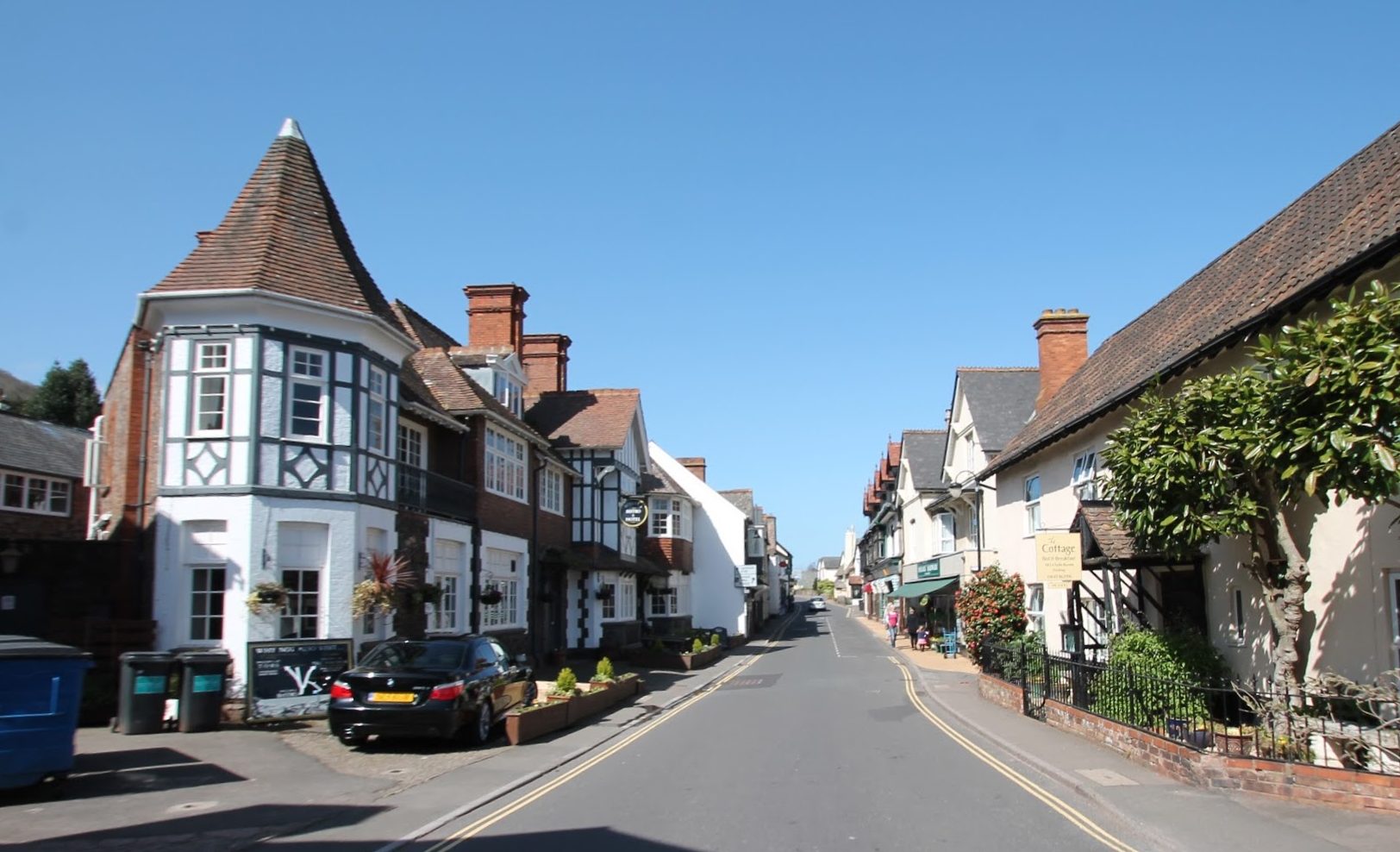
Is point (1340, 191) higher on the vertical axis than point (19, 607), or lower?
higher

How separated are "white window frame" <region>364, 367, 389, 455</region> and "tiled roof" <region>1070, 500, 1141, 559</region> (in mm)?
11960

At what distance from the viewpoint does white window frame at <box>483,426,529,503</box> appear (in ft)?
81.7

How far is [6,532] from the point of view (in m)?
28.0

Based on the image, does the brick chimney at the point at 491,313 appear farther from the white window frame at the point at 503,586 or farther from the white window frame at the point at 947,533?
the white window frame at the point at 947,533

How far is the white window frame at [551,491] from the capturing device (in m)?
30.1

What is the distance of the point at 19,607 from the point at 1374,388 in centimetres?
1865

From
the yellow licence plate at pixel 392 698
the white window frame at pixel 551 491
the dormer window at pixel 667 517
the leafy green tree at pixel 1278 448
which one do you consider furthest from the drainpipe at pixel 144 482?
the dormer window at pixel 667 517

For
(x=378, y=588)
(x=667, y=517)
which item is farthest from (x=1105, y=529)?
(x=667, y=517)

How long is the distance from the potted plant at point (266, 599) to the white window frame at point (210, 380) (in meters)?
2.73

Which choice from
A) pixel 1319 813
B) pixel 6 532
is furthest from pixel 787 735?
pixel 6 532

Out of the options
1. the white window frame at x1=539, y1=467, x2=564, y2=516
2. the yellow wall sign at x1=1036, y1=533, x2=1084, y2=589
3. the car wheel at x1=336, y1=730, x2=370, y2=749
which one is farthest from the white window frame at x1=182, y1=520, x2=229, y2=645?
the white window frame at x1=539, y1=467, x2=564, y2=516

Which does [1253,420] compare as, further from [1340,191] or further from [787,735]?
[787,735]

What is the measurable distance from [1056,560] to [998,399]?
1902 cm

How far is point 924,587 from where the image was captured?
134ft
